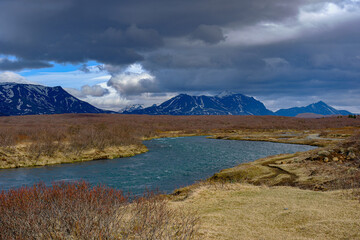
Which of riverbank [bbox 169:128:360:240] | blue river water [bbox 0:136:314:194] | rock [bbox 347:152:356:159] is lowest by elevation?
blue river water [bbox 0:136:314:194]

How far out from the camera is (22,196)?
1104 centimetres

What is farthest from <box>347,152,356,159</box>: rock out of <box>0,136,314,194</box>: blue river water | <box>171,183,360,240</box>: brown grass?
<box>0,136,314,194</box>: blue river water

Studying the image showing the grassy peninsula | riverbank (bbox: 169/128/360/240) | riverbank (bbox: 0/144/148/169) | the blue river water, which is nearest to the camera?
the grassy peninsula

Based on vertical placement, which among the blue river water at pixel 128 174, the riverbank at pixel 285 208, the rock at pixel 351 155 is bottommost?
the blue river water at pixel 128 174

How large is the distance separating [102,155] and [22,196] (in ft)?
149

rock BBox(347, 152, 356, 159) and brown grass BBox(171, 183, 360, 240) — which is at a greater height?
rock BBox(347, 152, 356, 159)

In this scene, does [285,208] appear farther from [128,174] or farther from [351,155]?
[128,174]

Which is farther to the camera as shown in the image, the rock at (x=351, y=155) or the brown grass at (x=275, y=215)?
the rock at (x=351, y=155)

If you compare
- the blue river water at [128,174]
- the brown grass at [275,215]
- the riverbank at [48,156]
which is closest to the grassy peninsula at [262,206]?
the brown grass at [275,215]

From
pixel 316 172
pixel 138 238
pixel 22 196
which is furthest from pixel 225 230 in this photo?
pixel 316 172

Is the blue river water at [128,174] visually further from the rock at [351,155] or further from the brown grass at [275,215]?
the rock at [351,155]

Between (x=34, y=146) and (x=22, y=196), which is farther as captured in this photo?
(x=34, y=146)

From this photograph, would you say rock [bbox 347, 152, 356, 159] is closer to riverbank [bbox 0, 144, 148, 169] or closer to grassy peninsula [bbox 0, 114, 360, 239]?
grassy peninsula [bbox 0, 114, 360, 239]

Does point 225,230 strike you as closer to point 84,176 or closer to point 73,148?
point 84,176
